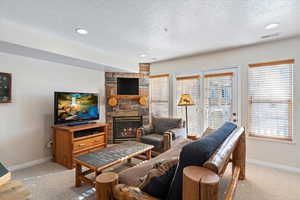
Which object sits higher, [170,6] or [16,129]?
[170,6]

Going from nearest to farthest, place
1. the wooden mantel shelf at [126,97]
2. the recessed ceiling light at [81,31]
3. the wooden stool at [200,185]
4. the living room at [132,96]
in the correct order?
the wooden stool at [200,185] < the living room at [132,96] < the recessed ceiling light at [81,31] < the wooden mantel shelf at [126,97]

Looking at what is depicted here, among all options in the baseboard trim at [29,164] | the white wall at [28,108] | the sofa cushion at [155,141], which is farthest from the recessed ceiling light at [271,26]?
the baseboard trim at [29,164]

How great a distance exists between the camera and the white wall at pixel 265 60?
261 cm

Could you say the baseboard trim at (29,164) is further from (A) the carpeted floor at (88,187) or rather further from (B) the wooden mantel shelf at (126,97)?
(B) the wooden mantel shelf at (126,97)

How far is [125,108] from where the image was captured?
434cm

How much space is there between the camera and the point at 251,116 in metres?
3.03

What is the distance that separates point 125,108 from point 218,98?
2.58m

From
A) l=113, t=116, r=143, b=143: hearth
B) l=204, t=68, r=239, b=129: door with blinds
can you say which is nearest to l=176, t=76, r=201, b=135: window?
l=204, t=68, r=239, b=129: door with blinds

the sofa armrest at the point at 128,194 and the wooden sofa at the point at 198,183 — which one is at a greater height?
the wooden sofa at the point at 198,183

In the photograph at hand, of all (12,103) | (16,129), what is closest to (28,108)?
(12,103)

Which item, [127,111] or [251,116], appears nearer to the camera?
[251,116]

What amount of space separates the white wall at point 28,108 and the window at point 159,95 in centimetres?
237

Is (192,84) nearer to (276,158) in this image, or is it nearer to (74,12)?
(276,158)

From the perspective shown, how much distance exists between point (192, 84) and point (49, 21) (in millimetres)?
3212
